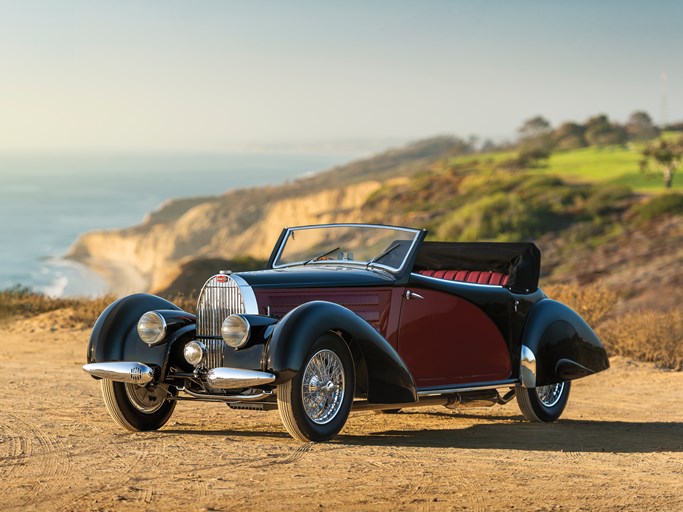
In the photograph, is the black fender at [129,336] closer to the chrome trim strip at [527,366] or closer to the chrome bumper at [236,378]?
the chrome bumper at [236,378]

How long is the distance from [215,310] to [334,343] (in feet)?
3.29

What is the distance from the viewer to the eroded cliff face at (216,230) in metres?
73.8

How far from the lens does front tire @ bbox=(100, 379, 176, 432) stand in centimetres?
896

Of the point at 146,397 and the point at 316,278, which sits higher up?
the point at 316,278

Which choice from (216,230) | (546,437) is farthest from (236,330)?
(216,230)

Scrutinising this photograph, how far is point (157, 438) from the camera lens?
8.70 metres

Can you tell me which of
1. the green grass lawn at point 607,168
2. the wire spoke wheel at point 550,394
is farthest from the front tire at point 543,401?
the green grass lawn at point 607,168

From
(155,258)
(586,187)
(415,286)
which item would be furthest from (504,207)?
(415,286)

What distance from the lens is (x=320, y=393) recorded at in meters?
8.35

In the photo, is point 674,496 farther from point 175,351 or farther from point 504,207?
point 504,207

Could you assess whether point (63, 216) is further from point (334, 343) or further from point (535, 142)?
point (334, 343)

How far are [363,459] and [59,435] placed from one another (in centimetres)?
259

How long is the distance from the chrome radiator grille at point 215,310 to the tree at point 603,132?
76.9 m

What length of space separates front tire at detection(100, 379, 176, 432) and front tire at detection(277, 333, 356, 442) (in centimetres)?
131
